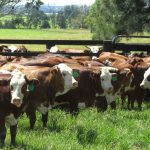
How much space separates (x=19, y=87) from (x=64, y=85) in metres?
2.02

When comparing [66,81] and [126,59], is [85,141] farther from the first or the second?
[126,59]

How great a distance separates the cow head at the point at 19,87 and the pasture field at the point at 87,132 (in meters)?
0.74

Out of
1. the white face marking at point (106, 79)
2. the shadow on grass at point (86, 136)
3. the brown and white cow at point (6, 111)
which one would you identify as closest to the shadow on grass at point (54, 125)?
the shadow on grass at point (86, 136)

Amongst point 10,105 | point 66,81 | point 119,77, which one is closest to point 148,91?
point 119,77

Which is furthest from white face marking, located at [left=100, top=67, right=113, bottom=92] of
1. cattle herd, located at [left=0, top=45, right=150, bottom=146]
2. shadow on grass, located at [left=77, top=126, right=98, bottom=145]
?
shadow on grass, located at [left=77, top=126, right=98, bottom=145]

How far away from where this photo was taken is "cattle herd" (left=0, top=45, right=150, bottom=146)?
750 cm

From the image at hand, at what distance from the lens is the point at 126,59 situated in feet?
43.1

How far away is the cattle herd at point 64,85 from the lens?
7496mm

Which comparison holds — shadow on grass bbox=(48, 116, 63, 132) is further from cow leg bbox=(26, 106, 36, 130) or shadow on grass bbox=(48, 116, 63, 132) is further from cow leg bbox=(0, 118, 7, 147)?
cow leg bbox=(0, 118, 7, 147)

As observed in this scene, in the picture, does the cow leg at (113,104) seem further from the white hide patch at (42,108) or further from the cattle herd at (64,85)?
the white hide patch at (42,108)

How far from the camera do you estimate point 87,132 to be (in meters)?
8.27

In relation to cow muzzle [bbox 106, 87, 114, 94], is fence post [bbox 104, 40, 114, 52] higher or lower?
higher

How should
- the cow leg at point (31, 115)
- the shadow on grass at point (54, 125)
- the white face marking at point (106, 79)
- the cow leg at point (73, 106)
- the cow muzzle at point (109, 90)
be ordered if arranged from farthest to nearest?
the cow muzzle at point (109, 90) → the white face marking at point (106, 79) → the cow leg at point (73, 106) → the cow leg at point (31, 115) → the shadow on grass at point (54, 125)

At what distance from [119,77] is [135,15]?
46.7ft
